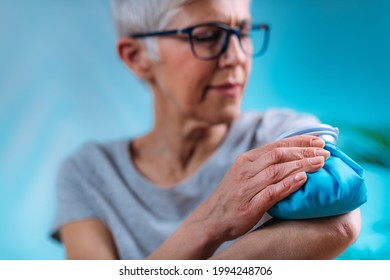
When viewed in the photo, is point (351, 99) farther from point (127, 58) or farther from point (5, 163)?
point (5, 163)

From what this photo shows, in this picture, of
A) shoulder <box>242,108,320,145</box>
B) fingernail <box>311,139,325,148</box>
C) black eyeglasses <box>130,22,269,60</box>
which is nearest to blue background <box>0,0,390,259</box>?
shoulder <box>242,108,320,145</box>

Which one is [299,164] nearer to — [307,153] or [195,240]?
[307,153]

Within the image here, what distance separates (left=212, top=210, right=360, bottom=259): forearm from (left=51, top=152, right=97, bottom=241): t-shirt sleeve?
1.63 feet

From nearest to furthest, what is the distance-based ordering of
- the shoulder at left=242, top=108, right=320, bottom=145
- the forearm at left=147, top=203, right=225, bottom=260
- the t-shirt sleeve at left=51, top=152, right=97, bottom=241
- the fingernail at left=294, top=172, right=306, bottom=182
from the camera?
the fingernail at left=294, top=172, right=306, bottom=182, the forearm at left=147, top=203, right=225, bottom=260, the shoulder at left=242, top=108, right=320, bottom=145, the t-shirt sleeve at left=51, top=152, right=97, bottom=241

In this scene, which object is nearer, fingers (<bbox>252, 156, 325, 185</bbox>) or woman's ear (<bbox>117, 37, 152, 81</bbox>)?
fingers (<bbox>252, 156, 325, 185</bbox>)

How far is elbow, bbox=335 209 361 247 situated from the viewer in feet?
2.50

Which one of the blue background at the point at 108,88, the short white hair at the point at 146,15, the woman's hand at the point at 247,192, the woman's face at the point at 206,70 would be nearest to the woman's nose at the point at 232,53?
the woman's face at the point at 206,70

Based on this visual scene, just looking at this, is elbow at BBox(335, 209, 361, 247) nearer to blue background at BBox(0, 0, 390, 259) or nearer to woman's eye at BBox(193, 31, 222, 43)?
blue background at BBox(0, 0, 390, 259)

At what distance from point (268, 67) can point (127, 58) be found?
0.36 meters

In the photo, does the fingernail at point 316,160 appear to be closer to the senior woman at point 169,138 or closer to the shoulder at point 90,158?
the senior woman at point 169,138

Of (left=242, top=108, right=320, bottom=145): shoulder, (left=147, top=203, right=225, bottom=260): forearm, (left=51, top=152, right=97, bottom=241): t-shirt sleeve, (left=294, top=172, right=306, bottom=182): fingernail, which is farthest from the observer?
(left=51, top=152, right=97, bottom=241): t-shirt sleeve

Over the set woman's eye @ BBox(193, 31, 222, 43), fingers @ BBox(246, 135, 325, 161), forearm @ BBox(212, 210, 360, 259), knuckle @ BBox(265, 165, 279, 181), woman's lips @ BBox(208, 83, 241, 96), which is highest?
woman's eye @ BBox(193, 31, 222, 43)

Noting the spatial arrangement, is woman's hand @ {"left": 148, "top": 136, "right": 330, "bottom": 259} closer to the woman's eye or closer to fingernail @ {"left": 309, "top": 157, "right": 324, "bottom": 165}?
fingernail @ {"left": 309, "top": 157, "right": 324, "bottom": 165}

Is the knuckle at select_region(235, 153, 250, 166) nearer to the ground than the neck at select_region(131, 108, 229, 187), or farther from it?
farther from it
